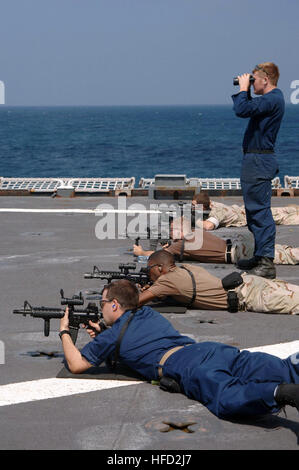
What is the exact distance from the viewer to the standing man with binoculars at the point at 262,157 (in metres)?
8.62

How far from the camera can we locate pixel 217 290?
25.6ft

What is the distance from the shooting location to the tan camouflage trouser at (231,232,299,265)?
9992 mm

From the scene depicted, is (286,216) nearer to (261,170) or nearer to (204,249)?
(204,249)

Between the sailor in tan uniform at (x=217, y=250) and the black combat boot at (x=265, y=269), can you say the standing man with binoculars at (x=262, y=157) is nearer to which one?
the black combat boot at (x=265, y=269)

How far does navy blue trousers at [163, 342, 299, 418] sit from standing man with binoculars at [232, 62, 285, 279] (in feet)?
11.8

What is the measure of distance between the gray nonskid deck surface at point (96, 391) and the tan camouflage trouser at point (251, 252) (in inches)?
5.0

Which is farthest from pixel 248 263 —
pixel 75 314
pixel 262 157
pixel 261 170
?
pixel 75 314

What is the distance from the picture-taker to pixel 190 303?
7832 mm

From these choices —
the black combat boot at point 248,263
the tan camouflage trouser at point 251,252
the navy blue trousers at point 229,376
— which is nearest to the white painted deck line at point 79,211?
the tan camouflage trouser at point 251,252

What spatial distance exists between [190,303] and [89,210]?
24.3ft

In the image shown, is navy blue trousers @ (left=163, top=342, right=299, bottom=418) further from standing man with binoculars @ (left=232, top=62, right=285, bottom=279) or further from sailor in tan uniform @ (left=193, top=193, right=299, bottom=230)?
sailor in tan uniform @ (left=193, top=193, right=299, bottom=230)

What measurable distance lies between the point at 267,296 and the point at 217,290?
507 mm
